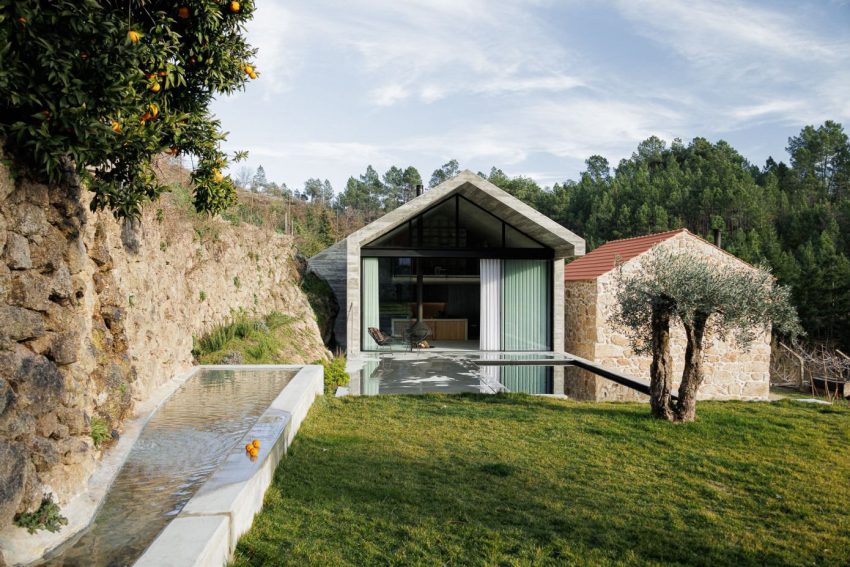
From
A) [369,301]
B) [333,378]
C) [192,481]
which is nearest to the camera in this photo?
[192,481]

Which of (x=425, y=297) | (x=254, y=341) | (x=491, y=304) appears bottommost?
(x=254, y=341)

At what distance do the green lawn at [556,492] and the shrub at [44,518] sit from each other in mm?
1064

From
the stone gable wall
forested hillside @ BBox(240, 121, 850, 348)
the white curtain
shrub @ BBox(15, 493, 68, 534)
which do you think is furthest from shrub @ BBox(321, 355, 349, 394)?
forested hillside @ BBox(240, 121, 850, 348)

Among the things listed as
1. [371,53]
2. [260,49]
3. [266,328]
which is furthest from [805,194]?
[260,49]

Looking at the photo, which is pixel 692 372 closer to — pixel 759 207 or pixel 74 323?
pixel 74 323

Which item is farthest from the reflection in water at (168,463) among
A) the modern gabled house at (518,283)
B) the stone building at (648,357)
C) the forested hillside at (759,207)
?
the forested hillside at (759,207)

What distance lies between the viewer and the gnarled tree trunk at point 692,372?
7.21 metres

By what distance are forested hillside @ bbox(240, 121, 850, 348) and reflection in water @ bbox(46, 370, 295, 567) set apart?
16.0 meters

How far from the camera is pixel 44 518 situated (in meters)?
3.45

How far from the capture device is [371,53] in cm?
1353

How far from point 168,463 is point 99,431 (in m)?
0.59

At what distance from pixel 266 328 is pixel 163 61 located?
27.8 feet

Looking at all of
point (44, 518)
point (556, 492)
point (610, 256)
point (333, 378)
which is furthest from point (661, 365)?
point (610, 256)

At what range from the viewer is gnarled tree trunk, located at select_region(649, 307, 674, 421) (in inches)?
290
